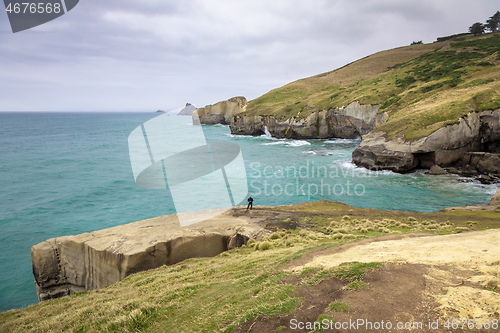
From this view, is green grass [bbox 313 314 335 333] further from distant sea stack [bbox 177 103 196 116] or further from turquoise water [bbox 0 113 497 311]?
turquoise water [bbox 0 113 497 311]

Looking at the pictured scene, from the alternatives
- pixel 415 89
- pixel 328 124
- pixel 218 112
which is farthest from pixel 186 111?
pixel 218 112

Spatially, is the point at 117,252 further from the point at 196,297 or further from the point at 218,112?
the point at 218,112

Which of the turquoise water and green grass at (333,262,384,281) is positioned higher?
green grass at (333,262,384,281)

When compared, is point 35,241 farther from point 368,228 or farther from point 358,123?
point 358,123

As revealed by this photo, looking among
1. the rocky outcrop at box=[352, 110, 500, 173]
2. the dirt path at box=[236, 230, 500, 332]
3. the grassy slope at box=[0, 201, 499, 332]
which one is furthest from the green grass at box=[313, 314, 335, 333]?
the rocky outcrop at box=[352, 110, 500, 173]

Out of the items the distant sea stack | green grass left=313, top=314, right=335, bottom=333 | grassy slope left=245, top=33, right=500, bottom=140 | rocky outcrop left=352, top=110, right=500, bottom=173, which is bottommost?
green grass left=313, top=314, right=335, bottom=333

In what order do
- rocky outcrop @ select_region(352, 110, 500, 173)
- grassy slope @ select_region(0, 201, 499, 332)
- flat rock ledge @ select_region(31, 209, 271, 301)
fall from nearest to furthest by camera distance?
grassy slope @ select_region(0, 201, 499, 332)
flat rock ledge @ select_region(31, 209, 271, 301)
rocky outcrop @ select_region(352, 110, 500, 173)

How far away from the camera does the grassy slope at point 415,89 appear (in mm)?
43963

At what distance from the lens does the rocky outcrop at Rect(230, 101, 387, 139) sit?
222ft

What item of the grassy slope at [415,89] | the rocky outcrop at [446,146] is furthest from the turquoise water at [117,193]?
the grassy slope at [415,89]

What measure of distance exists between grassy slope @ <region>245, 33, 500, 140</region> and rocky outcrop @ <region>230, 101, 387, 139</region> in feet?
7.43

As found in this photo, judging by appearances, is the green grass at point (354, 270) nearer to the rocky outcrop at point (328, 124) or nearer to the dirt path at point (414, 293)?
the dirt path at point (414, 293)

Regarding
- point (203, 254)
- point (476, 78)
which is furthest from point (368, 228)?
point (476, 78)

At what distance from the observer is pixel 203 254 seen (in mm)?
17609
